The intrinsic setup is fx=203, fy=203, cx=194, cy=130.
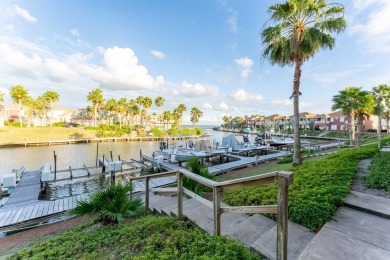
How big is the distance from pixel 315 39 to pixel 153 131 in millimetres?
53125

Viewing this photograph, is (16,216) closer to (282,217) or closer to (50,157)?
(282,217)

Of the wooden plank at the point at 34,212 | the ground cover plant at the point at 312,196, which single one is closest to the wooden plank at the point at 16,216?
the wooden plank at the point at 34,212

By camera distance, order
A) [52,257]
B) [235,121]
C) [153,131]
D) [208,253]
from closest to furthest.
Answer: [208,253] < [52,257] < [153,131] < [235,121]

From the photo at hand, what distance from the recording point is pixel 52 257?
350cm

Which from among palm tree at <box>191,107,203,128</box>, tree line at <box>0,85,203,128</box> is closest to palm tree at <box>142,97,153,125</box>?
tree line at <box>0,85,203,128</box>

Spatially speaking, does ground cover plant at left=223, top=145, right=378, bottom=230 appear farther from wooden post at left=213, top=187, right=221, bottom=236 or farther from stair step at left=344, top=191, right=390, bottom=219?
wooden post at left=213, top=187, right=221, bottom=236

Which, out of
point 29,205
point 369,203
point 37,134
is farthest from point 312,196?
point 37,134

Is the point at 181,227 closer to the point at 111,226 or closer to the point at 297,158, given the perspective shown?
the point at 111,226

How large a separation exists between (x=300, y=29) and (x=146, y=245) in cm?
1176

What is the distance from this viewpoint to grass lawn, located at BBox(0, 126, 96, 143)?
38969mm

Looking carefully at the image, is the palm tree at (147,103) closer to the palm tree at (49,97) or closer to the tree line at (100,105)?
the tree line at (100,105)

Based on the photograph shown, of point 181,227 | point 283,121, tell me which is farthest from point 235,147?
point 283,121

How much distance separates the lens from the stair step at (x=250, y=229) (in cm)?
328

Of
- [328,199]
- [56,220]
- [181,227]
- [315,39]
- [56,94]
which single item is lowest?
[56,220]
